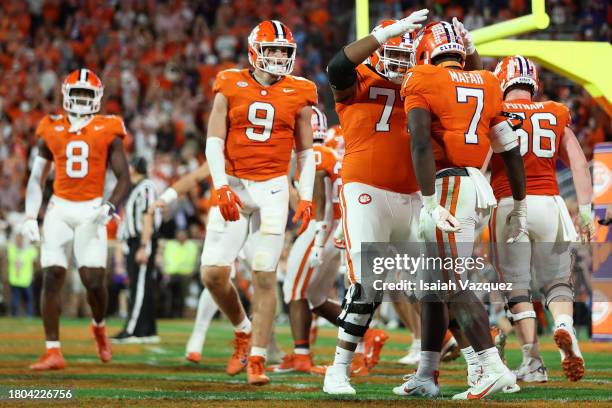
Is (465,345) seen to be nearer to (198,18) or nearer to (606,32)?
(606,32)

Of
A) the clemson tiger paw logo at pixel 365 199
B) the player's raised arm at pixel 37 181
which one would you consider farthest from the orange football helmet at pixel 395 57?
the player's raised arm at pixel 37 181

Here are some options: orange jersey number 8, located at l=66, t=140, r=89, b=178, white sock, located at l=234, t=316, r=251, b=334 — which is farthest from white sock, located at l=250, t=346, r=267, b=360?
orange jersey number 8, located at l=66, t=140, r=89, b=178

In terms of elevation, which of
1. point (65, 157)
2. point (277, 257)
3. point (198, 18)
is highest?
point (198, 18)

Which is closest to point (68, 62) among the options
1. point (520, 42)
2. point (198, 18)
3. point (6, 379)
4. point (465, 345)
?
point (198, 18)

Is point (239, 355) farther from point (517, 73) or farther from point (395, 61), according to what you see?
point (517, 73)

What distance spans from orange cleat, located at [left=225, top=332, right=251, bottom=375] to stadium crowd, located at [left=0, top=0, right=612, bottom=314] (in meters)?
8.13

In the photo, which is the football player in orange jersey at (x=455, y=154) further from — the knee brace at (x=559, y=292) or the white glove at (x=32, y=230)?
the white glove at (x=32, y=230)

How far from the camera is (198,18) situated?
66.7ft

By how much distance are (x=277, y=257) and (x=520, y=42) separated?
3.44 metres

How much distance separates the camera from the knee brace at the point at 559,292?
629 centimetres

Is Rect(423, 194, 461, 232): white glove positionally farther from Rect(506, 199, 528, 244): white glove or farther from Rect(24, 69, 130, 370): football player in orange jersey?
Rect(24, 69, 130, 370): football player in orange jersey

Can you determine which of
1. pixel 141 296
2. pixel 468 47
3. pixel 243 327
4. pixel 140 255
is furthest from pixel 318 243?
pixel 141 296

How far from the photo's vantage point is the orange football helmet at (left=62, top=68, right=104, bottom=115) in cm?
780

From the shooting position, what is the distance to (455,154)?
16.9 ft
